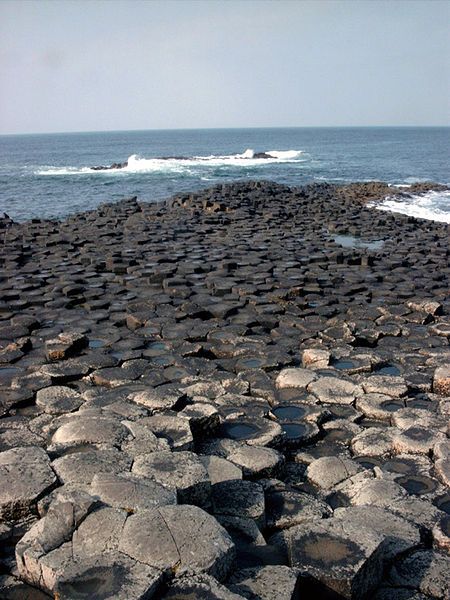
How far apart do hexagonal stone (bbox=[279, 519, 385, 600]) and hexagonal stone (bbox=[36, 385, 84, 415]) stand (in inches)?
138

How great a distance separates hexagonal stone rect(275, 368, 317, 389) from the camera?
7.30 meters

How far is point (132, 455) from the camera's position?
4941 millimetres

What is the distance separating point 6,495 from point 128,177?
4632 centimetres

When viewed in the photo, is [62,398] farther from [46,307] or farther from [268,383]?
[46,307]

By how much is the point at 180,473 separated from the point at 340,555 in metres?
1.37

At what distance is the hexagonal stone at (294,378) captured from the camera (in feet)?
24.0

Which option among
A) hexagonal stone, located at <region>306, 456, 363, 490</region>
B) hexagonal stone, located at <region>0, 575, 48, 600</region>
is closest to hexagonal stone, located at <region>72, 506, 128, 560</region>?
hexagonal stone, located at <region>0, 575, 48, 600</region>

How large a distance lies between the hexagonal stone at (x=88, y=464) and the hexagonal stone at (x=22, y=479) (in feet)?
0.32

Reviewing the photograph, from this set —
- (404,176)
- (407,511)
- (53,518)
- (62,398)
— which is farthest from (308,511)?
(404,176)

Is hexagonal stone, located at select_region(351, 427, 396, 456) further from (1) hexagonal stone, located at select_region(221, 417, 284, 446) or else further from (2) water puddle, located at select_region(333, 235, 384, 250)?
(2) water puddle, located at select_region(333, 235, 384, 250)

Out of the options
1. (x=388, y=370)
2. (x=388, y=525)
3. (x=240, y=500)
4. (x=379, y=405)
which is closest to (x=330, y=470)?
(x=388, y=525)

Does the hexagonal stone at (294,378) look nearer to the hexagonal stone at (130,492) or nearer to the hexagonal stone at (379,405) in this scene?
the hexagonal stone at (379,405)

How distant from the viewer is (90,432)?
5.29m

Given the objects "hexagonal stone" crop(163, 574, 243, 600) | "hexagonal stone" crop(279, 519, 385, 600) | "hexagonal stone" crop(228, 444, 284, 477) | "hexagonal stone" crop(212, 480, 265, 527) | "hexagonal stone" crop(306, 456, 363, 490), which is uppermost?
"hexagonal stone" crop(163, 574, 243, 600)
